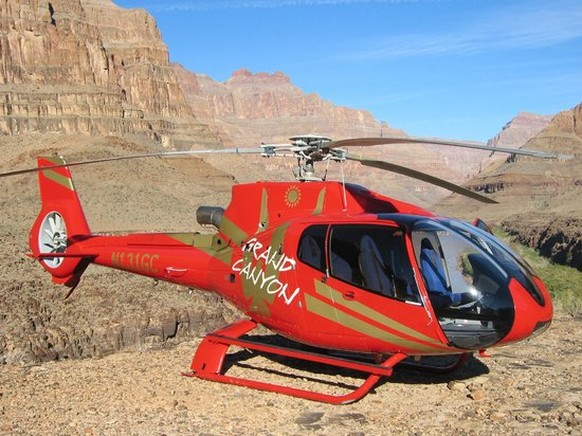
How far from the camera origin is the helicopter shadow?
7402mm

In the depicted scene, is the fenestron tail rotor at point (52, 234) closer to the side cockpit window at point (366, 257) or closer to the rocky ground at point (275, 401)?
the rocky ground at point (275, 401)

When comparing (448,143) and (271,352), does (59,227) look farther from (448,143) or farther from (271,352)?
(448,143)

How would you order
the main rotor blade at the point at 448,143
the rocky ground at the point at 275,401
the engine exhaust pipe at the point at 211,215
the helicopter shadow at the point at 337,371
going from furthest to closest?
the engine exhaust pipe at the point at 211,215 → the helicopter shadow at the point at 337,371 → the rocky ground at the point at 275,401 → the main rotor blade at the point at 448,143

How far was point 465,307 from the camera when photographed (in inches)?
244

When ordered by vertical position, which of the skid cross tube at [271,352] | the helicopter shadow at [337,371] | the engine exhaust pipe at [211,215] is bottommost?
the helicopter shadow at [337,371]

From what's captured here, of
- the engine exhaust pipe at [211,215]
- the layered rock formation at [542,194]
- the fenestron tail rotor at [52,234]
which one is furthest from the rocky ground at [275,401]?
the layered rock formation at [542,194]

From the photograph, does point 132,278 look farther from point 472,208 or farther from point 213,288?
point 472,208

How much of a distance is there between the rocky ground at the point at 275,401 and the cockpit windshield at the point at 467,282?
0.79 metres

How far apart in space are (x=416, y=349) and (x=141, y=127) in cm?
10746

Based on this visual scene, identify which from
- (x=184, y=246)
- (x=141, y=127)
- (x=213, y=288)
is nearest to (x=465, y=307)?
(x=213, y=288)

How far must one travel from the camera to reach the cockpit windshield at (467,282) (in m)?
6.15

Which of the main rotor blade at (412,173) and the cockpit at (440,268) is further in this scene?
the main rotor blade at (412,173)

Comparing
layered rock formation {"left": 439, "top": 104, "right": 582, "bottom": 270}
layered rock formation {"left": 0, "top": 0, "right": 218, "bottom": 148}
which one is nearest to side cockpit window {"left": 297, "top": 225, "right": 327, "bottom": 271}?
layered rock formation {"left": 439, "top": 104, "right": 582, "bottom": 270}

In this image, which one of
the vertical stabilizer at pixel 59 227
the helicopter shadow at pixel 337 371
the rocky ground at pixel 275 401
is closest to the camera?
the rocky ground at pixel 275 401
